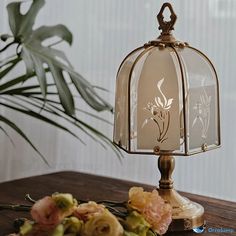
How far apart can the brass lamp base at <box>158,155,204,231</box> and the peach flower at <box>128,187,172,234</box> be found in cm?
18

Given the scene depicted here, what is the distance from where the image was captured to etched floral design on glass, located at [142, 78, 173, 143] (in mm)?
916

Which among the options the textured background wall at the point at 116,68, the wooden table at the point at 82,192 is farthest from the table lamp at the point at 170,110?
the textured background wall at the point at 116,68

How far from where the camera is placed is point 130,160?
1743 mm

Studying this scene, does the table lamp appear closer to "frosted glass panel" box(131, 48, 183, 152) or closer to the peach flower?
"frosted glass panel" box(131, 48, 183, 152)

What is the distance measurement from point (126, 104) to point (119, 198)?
37cm

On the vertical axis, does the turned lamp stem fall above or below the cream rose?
above

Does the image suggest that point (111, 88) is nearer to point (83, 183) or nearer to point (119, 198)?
point (83, 183)

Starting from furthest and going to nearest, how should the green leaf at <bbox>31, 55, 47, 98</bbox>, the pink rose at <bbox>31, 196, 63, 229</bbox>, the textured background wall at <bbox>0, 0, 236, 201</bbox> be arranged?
1. the textured background wall at <bbox>0, 0, 236, 201</bbox>
2. the green leaf at <bbox>31, 55, 47, 98</bbox>
3. the pink rose at <bbox>31, 196, 63, 229</bbox>

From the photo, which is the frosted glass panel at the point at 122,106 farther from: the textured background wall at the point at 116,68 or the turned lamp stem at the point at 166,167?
the textured background wall at the point at 116,68

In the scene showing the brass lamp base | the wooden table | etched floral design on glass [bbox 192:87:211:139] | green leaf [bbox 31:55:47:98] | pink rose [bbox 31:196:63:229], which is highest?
green leaf [bbox 31:55:47:98]

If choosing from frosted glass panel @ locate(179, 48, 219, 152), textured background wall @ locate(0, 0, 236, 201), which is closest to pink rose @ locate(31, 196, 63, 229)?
frosted glass panel @ locate(179, 48, 219, 152)

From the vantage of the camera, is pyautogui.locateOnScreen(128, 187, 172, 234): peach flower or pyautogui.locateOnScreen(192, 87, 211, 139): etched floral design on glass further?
pyautogui.locateOnScreen(192, 87, 211, 139): etched floral design on glass

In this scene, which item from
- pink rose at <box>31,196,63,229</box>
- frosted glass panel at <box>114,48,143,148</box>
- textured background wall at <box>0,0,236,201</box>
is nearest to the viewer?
pink rose at <box>31,196,63,229</box>

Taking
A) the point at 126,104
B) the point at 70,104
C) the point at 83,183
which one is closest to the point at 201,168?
the point at 83,183
